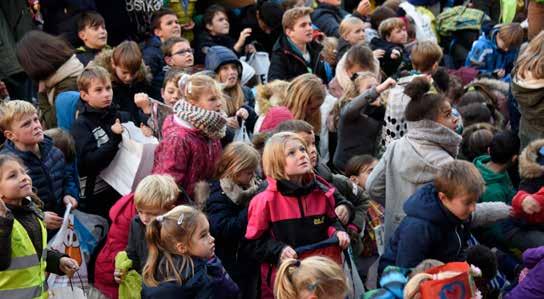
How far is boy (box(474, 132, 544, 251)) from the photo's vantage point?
6465 mm

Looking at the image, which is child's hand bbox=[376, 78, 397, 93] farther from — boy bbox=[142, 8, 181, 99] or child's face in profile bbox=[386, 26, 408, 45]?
child's face in profile bbox=[386, 26, 408, 45]

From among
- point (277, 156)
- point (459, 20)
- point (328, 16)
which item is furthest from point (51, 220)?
point (459, 20)

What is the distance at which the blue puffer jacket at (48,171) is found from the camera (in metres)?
6.21

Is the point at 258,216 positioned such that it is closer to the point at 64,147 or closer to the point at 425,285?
the point at 425,285

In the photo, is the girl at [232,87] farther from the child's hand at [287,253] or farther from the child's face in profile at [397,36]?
the child's face in profile at [397,36]

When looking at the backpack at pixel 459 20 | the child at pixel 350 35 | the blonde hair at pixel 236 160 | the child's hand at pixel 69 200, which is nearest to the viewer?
the blonde hair at pixel 236 160

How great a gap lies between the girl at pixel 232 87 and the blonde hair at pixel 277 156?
1593mm

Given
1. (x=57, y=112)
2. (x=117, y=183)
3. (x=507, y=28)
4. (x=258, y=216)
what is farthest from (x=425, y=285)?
(x=507, y=28)

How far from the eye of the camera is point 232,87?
8250 millimetres

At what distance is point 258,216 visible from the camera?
573 cm

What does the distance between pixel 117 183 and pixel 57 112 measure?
90 centimetres

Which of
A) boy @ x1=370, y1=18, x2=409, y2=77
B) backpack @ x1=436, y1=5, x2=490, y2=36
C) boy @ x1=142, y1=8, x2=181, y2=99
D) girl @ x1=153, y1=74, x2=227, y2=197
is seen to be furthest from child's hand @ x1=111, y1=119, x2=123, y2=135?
backpack @ x1=436, y1=5, x2=490, y2=36

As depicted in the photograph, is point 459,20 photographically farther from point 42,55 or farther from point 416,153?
A: point 42,55

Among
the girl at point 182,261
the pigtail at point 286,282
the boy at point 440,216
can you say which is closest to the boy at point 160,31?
the girl at point 182,261
